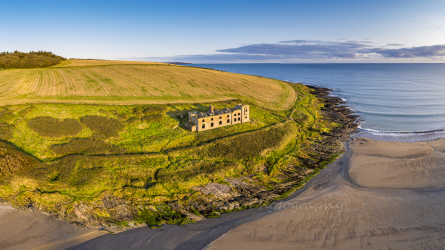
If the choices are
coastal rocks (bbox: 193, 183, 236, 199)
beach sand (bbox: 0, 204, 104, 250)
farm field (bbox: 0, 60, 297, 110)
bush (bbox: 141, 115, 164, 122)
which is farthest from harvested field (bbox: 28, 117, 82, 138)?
coastal rocks (bbox: 193, 183, 236, 199)

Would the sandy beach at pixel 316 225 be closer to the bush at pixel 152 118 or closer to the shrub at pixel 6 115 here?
the shrub at pixel 6 115

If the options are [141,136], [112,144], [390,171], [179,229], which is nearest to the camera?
[179,229]

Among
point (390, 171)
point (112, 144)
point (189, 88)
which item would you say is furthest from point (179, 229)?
point (189, 88)

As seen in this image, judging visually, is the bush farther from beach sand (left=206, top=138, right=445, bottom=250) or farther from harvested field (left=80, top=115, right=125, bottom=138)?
beach sand (left=206, top=138, right=445, bottom=250)

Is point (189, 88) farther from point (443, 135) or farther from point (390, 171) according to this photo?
point (443, 135)

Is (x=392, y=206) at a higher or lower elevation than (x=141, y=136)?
lower

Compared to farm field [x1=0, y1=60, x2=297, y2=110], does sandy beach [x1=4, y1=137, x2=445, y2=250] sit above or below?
below
